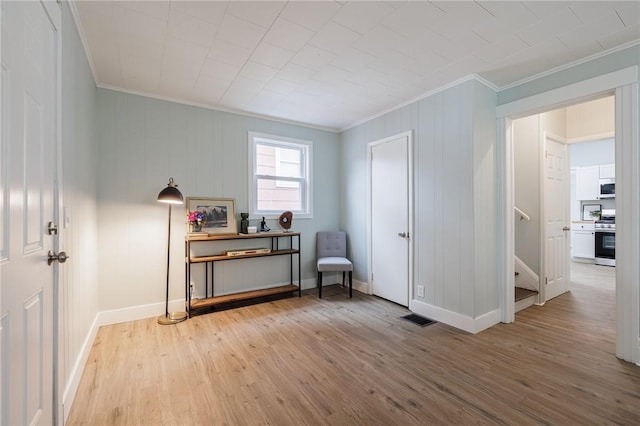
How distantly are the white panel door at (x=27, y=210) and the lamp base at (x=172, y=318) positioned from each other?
168 cm

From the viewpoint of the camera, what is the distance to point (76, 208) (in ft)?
6.74

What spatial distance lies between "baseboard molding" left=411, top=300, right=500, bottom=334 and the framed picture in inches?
100

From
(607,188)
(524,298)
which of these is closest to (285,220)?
(524,298)

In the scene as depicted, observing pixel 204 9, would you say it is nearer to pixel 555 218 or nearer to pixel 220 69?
pixel 220 69

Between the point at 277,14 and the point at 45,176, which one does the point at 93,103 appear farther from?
the point at 277,14

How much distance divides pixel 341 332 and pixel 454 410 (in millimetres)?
1272

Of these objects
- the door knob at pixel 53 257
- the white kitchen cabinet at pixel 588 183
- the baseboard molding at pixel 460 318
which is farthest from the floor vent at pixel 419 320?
the white kitchen cabinet at pixel 588 183

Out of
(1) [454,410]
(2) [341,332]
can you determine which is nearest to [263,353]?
(2) [341,332]

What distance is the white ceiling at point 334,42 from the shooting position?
1886 millimetres

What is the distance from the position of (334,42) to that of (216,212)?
2402 mm

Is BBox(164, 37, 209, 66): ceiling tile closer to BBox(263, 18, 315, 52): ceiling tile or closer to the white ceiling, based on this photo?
the white ceiling

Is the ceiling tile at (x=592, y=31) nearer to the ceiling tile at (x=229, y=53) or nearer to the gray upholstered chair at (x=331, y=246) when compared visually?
the ceiling tile at (x=229, y=53)

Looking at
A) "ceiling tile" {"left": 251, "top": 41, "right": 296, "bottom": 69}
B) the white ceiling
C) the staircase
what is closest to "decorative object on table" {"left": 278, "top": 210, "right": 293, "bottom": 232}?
the white ceiling

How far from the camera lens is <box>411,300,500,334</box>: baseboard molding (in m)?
2.80
